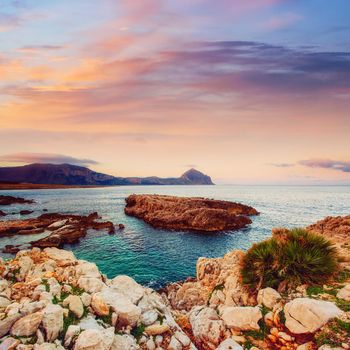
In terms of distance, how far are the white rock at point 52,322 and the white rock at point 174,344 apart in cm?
350

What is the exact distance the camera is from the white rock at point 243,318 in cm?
845

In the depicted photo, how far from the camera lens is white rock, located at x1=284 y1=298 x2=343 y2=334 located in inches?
287

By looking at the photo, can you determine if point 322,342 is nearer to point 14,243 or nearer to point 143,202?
point 14,243

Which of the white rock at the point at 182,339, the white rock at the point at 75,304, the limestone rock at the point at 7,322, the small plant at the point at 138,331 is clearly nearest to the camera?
the limestone rock at the point at 7,322

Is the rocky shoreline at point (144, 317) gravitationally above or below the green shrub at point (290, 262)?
below

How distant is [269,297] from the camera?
30.2 feet

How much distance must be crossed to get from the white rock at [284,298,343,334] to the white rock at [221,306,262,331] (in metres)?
1.07

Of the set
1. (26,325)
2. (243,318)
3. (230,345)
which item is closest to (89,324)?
(26,325)

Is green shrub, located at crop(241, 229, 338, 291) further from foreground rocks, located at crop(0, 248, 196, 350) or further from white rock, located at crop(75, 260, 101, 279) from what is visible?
white rock, located at crop(75, 260, 101, 279)

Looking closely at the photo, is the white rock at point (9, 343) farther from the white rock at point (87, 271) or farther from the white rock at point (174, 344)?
the white rock at point (174, 344)

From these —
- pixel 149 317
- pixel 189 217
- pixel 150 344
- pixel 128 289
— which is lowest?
pixel 189 217

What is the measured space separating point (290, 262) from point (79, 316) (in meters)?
8.38

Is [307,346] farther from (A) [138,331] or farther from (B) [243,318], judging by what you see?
(A) [138,331]

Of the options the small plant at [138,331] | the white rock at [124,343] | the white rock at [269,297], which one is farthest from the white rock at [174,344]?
the white rock at [269,297]
